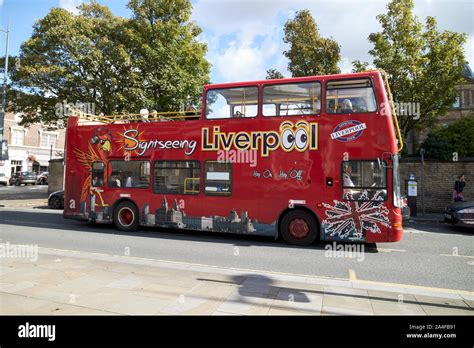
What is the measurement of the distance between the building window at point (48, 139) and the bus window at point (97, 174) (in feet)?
147

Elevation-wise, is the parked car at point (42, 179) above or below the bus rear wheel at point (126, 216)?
above

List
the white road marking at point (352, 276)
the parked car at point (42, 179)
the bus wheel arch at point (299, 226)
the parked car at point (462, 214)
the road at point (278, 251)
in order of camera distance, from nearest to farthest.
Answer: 1. the white road marking at point (352, 276)
2. the road at point (278, 251)
3. the bus wheel arch at point (299, 226)
4. the parked car at point (462, 214)
5. the parked car at point (42, 179)

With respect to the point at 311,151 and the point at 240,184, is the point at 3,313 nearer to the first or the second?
the point at 240,184

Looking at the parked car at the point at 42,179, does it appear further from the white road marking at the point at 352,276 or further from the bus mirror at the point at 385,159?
the white road marking at the point at 352,276

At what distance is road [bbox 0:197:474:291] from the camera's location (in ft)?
20.9

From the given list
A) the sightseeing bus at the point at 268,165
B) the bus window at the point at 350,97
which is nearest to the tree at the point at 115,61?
the sightseeing bus at the point at 268,165

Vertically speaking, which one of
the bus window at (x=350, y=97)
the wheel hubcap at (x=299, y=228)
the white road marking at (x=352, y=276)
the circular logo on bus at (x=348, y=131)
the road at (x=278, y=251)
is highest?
the bus window at (x=350, y=97)

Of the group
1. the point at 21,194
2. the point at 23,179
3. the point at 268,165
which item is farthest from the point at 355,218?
the point at 23,179

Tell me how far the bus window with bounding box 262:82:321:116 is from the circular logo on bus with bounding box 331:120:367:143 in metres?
0.74

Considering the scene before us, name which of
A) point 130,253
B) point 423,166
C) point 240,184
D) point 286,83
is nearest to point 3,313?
point 130,253

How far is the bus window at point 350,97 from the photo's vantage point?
26.7 feet

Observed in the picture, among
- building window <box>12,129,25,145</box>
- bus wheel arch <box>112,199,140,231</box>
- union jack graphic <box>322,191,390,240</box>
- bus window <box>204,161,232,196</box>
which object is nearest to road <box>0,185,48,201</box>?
bus wheel arch <box>112,199,140,231</box>

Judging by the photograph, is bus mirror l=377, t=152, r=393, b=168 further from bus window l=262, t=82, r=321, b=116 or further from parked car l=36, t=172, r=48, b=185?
parked car l=36, t=172, r=48, b=185

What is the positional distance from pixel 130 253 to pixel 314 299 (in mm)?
4740
